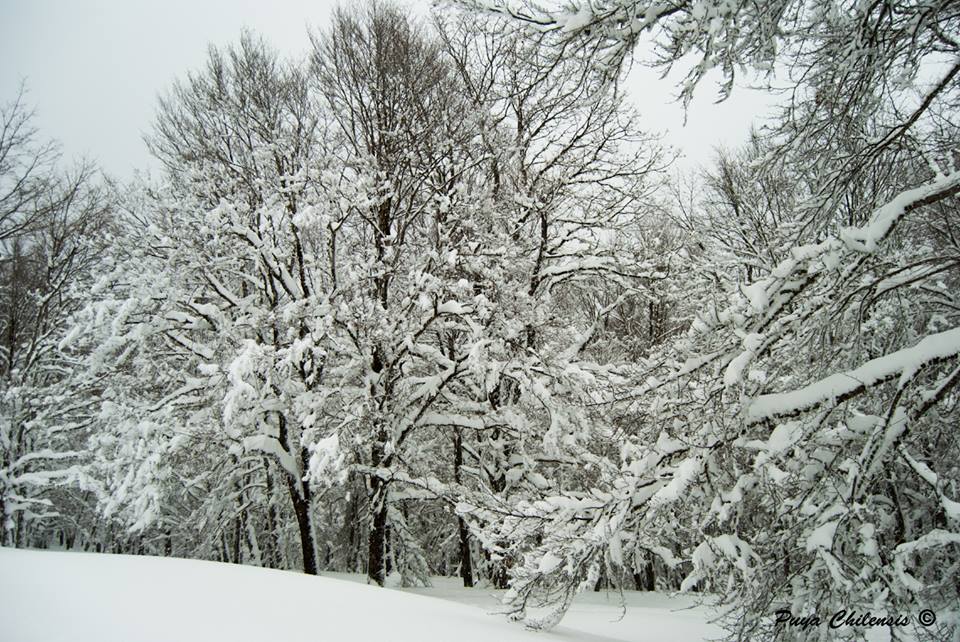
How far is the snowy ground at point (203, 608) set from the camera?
2674mm

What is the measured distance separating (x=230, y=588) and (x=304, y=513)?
619 cm

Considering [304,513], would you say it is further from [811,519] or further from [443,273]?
[811,519]

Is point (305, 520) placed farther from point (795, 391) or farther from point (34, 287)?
point (34, 287)

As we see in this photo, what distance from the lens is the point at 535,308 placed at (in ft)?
28.2

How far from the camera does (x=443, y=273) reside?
8773mm

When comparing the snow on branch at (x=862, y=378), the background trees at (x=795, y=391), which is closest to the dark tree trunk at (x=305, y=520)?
the background trees at (x=795, y=391)

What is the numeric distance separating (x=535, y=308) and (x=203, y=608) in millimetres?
6352

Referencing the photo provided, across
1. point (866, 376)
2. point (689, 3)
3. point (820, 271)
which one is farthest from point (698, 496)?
point (689, 3)

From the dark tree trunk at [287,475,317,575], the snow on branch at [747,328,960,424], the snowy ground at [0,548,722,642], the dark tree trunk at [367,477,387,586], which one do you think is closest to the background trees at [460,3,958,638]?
the snow on branch at [747,328,960,424]

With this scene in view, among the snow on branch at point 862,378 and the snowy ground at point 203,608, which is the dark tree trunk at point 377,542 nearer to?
the snowy ground at point 203,608

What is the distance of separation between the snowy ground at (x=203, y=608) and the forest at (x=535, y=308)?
0.82 m

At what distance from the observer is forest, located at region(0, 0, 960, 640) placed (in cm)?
331

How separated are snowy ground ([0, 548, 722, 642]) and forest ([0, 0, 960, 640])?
825 mm

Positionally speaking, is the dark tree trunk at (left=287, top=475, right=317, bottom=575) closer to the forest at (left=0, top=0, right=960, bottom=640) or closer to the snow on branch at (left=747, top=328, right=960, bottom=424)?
the forest at (left=0, top=0, right=960, bottom=640)
